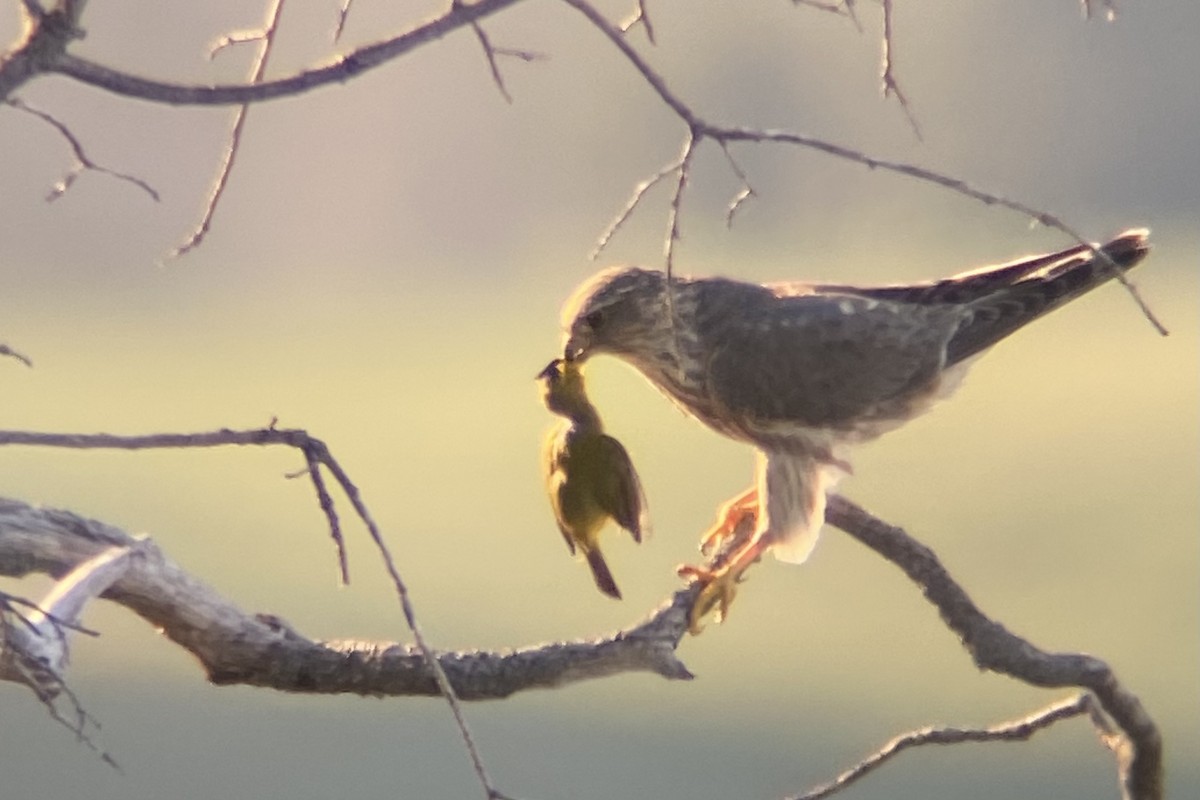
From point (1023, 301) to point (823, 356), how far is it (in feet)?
1.25

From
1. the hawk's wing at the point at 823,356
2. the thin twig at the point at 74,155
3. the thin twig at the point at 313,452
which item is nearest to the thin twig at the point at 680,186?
the thin twig at the point at 313,452

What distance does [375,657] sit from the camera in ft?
6.51

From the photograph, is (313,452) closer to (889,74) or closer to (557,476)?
(889,74)

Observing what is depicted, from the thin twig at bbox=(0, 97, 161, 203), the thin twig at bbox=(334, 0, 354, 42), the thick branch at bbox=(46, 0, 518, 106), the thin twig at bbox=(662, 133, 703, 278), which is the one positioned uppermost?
the thin twig at bbox=(334, 0, 354, 42)

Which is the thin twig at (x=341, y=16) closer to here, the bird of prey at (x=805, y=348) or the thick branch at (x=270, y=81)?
the thick branch at (x=270, y=81)

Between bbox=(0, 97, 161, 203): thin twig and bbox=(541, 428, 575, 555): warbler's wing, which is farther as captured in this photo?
bbox=(541, 428, 575, 555): warbler's wing

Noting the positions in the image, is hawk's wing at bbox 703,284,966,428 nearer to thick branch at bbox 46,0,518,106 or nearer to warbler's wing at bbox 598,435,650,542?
warbler's wing at bbox 598,435,650,542

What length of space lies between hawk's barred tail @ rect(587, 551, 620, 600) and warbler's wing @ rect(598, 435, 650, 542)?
66 millimetres

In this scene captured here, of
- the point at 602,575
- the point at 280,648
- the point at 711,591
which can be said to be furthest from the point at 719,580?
the point at 280,648

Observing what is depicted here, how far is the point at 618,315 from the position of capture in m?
2.76

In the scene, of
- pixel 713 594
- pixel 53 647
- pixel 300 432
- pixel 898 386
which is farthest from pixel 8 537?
pixel 898 386

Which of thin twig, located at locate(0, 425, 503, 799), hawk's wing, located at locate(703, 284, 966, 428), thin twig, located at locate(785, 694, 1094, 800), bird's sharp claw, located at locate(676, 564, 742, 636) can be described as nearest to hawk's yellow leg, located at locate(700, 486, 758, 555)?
hawk's wing, located at locate(703, 284, 966, 428)

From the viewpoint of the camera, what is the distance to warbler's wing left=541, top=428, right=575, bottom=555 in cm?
Answer: 251

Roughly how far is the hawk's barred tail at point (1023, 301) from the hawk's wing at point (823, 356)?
0.03 meters
